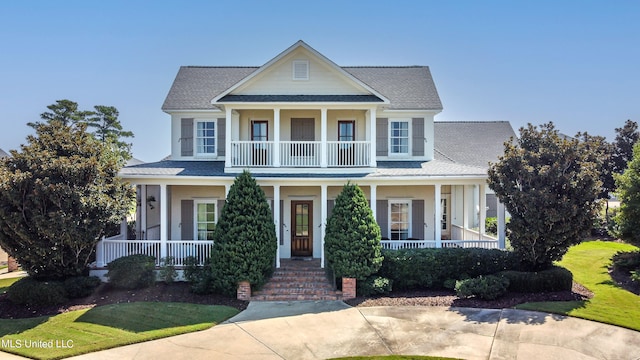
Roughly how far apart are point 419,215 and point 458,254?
4047 millimetres

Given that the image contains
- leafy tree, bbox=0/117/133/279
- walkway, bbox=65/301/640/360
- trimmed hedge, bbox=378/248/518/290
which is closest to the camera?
walkway, bbox=65/301/640/360

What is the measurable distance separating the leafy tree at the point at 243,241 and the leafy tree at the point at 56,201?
147 inches

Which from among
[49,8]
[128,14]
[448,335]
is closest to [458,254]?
[448,335]

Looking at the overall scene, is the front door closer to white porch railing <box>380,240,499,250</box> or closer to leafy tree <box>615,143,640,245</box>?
white porch railing <box>380,240,499,250</box>

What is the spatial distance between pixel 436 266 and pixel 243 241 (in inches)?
259

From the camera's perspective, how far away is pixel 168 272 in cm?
1402

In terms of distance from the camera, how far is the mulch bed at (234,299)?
1198 cm

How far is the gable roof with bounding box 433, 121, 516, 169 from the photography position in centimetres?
2650

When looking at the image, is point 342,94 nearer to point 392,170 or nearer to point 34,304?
point 392,170

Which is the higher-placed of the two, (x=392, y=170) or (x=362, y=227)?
(x=392, y=170)

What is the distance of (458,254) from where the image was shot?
13734mm

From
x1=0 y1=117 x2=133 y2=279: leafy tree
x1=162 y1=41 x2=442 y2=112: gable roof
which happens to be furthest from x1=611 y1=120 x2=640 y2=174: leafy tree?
x1=0 y1=117 x2=133 y2=279: leafy tree

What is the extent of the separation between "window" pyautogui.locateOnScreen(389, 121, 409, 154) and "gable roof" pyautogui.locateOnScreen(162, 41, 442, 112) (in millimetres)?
795

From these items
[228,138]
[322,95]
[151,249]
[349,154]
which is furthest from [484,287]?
[151,249]
